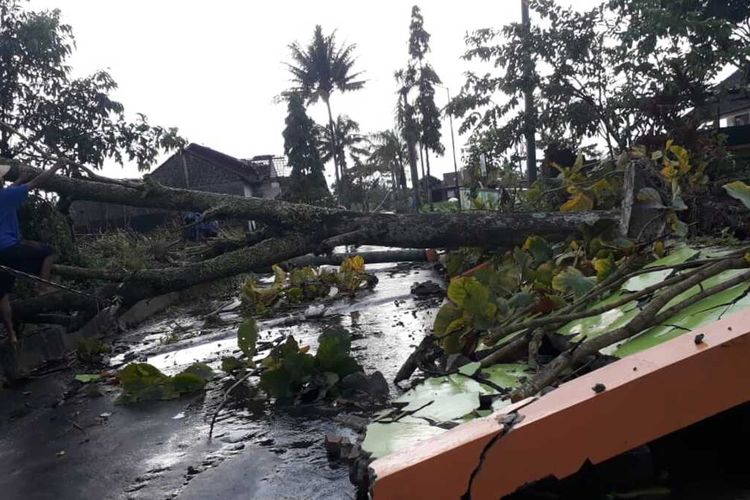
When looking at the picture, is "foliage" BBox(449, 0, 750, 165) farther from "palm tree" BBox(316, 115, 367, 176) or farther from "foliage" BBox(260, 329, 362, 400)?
"palm tree" BBox(316, 115, 367, 176)

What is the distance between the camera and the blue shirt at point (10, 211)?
5.32 meters

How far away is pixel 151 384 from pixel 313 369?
A: 1.42 metres

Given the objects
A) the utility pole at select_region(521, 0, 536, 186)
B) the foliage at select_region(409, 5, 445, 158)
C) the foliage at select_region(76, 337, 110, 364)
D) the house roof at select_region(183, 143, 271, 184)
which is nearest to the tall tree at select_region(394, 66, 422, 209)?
the foliage at select_region(409, 5, 445, 158)

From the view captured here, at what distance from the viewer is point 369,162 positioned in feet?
145

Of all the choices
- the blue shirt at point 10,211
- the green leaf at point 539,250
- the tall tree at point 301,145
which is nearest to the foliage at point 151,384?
the blue shirt at point 10,211

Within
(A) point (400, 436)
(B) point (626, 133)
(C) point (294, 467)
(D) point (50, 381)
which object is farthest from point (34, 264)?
(B) point (626, 133)

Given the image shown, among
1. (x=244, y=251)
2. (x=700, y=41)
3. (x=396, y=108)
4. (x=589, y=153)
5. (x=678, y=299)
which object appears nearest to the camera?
(x=678, y=299)

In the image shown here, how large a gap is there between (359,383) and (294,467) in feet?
3.58

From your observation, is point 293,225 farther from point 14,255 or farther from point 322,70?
point 322,70

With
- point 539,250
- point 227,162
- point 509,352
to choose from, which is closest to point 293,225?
point 539,250

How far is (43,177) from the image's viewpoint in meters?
5.39

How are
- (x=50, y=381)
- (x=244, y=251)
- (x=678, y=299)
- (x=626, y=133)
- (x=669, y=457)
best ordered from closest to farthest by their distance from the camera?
(x=669, y=457) → (x=678, y=299) → (x=244, y=251) → (x=50, y=381) → (x=626, y=133)

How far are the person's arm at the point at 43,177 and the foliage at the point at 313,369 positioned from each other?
256 centimetres

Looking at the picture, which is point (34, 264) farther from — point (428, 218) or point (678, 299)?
point (678, 299)
